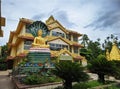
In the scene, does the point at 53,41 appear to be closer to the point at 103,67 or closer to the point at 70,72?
the point at 103,67

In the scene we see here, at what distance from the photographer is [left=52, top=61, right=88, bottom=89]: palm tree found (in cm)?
864

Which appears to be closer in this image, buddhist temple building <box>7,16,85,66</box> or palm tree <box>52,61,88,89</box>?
palm tree <box>52,61,88,89</box>

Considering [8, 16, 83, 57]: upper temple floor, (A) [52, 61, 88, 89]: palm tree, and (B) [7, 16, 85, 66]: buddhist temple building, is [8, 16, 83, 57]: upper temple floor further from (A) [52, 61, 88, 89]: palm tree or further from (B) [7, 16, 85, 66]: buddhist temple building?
(A) [52, 61, 88, 89]: palm tree

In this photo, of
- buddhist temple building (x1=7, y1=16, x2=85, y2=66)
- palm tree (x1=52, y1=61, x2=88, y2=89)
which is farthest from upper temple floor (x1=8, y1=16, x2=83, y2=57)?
palm tree (x1=52, y1=61, x2=88, y2=89)

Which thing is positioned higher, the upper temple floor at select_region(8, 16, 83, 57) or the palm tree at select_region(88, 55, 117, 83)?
the upper temple floor at select_region(8, 16, 83, 57)

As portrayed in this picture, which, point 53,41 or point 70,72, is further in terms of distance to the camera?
point 53,41

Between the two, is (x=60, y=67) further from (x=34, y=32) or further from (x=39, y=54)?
(x=34, y=32)

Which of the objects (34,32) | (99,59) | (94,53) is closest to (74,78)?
(99,59)

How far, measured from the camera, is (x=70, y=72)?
859cm

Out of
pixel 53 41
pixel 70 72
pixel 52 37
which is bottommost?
pixel 70 72

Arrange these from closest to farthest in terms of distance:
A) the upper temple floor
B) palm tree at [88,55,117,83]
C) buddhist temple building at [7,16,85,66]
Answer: palm tree at [88,55,117,83], buddhist temple building at [7,16,85,66], the upper temple floor

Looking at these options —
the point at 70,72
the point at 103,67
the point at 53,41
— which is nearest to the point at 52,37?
the point at 53,41

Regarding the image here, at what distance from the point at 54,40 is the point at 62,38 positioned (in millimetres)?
2005

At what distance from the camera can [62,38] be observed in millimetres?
28922
